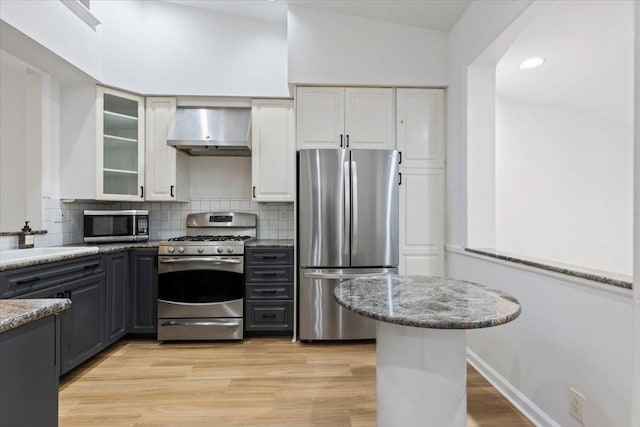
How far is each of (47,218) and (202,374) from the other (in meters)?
1.98

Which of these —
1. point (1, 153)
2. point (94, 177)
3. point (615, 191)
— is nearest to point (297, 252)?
point (94, 177)

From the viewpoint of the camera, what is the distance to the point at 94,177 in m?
3.05

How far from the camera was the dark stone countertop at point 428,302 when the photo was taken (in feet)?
3.48

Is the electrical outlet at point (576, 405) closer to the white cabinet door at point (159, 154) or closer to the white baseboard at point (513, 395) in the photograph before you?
the white baseboard at point (513, 395)

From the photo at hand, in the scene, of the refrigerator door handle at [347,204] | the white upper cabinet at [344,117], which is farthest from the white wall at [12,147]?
the refrigerator door handle at [347,204]

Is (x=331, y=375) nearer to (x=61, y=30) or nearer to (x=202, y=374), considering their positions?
(x=202, y=374)

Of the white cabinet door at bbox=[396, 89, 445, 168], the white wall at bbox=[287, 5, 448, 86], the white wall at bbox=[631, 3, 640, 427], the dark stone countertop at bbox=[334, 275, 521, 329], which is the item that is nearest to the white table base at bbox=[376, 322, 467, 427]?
the dark stone countertop at bbox=[334, 275, 521, 329]

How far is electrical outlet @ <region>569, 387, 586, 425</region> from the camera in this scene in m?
1.54

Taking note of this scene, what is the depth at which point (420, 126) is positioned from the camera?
3.14m

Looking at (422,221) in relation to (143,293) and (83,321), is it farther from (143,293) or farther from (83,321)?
(83,321)

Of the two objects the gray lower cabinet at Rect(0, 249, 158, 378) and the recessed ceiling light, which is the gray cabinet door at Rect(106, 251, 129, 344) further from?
the recessed ceiling light

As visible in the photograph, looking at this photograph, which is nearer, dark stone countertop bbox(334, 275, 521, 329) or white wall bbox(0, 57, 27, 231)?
dark stone countertop bbox(334, 275, 521, 329)

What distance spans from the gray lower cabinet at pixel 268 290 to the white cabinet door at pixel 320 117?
3.54ft

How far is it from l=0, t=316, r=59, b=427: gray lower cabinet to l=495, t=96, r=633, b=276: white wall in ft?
12.7
